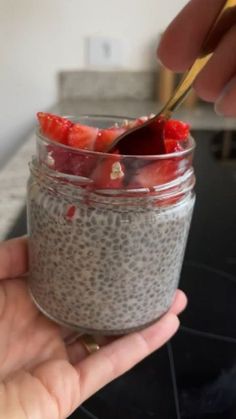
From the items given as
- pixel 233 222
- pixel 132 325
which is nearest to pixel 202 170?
pixel 233 222

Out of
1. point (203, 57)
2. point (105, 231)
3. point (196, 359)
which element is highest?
point (203, 57)

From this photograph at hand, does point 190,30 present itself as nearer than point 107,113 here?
Yes

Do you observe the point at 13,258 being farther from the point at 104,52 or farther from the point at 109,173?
the point at 104,52

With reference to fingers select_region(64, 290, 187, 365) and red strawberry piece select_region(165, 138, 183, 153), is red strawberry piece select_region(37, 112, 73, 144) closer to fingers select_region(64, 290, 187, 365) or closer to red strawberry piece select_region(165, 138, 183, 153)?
red strawberry piece select_region(165, 138, 183, 153)

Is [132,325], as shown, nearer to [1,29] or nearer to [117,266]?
[117,266]

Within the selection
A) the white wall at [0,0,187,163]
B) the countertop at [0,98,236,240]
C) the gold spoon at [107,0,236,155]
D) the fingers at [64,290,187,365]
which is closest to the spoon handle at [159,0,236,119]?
the gold spoon at [107,0,236,155]

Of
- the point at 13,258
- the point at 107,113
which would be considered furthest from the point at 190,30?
the point at 107,113

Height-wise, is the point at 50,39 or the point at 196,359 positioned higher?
the point at 50,39

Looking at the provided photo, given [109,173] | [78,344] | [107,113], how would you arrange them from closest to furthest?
[109,173], [78,344], [107,113]
